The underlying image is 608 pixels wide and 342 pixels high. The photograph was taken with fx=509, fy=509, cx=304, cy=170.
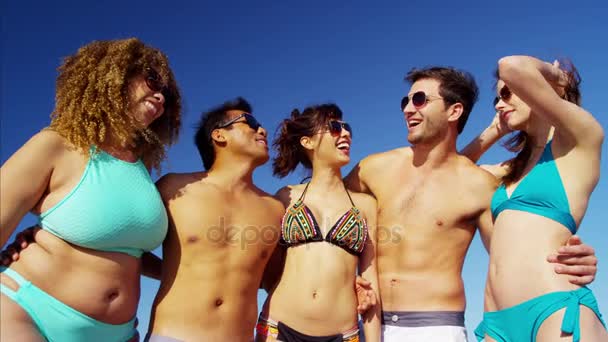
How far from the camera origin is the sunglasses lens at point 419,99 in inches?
281

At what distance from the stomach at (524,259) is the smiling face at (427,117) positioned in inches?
82.1

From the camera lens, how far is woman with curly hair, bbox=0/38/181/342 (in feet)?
14.0

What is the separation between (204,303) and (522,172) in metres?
3.72

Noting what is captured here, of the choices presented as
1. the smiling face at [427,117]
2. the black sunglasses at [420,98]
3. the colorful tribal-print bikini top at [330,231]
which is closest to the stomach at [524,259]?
the colorful tribal-print bikini top at [330,231]

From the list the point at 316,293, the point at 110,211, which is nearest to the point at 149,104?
the point at 110,211

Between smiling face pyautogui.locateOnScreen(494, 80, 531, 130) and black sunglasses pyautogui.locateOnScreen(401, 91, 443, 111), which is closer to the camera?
smiling face pyautogui.locateOnScreen(494, 80, 531, 130)

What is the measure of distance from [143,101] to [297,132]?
2.60 meters

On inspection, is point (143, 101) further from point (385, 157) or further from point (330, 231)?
point (385, 157)

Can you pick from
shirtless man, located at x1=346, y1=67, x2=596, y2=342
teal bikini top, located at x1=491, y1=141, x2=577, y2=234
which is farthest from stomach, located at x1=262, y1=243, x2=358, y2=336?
teal bikini top, located at x1=491, y1=141, x2=577, y2=234

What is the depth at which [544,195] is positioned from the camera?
4840 mm

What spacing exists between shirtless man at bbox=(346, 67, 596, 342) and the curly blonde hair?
3.02 m

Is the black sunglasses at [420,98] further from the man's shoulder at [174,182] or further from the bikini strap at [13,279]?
the bikini strap at [13,279]

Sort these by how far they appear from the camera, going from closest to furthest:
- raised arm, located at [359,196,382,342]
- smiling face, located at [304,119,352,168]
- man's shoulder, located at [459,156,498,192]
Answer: raised arm, located at [359,196,382,342] → man's shoulder, located at [459,156,498,192] → smiling face, located at [304,119,352,168]

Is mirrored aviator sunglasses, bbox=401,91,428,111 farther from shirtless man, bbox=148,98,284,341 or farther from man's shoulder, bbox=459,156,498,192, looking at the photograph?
shirtless man, bbox=148,98,284,341
